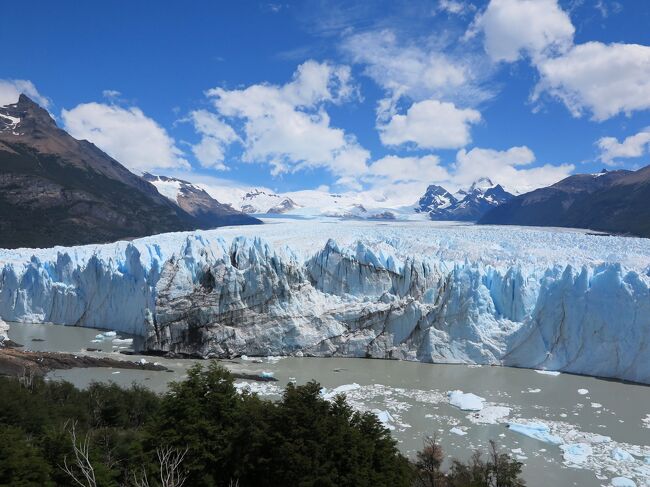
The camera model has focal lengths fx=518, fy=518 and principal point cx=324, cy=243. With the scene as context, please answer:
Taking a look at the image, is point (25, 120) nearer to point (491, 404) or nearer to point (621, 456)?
point (491, 404)

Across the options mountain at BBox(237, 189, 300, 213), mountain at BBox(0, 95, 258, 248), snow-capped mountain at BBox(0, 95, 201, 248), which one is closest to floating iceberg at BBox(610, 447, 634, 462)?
mountain at BBox(0, 95, 258, 248)

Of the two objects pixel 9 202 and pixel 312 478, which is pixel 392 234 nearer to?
pixel 312 478

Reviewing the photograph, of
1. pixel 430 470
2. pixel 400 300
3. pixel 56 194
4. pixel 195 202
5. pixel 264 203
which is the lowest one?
pixel 430 470

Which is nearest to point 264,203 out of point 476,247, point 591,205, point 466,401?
point 591,205

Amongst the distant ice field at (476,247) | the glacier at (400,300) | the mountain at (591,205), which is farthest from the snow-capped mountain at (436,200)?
the glacier at (400,300)

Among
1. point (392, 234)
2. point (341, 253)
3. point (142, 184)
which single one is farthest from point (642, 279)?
point (142, 184)

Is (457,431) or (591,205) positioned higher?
(591,205)
